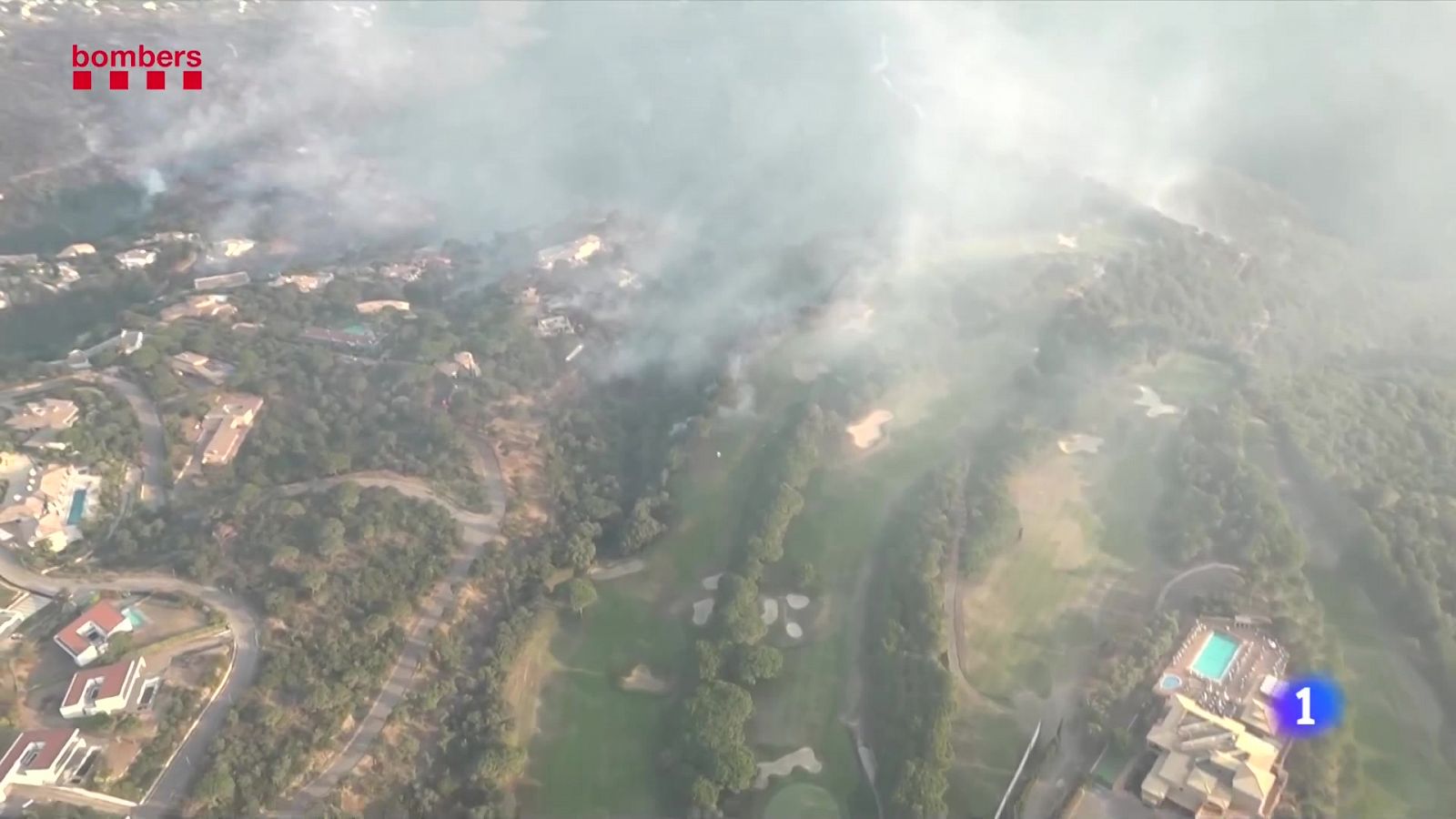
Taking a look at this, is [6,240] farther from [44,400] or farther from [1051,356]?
[1051,356]

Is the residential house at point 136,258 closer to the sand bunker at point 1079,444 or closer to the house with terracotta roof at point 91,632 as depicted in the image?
the house with terracotta roof at point 91,632

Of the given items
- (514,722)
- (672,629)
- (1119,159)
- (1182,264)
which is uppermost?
(1119,159)

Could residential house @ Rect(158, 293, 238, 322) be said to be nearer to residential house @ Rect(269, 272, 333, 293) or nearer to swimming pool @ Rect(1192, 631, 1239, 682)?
residential house @ Rect(269, 272, 333, 293)

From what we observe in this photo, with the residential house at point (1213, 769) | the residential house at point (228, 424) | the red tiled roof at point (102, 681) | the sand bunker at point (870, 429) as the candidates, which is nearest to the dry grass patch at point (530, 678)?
the red tiled roof at point (102, 681)

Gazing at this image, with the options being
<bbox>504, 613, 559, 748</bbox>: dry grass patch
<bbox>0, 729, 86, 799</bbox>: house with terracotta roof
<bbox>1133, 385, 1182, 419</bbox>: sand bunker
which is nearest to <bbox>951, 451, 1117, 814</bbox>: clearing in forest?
<bbox>1133, 385, 1182, 419</bbox>: sand bunker

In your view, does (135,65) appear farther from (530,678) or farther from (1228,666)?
(1228,666)

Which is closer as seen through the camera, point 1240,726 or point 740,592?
point 1240,726

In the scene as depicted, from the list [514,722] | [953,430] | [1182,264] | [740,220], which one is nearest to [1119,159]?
[1182,264]
